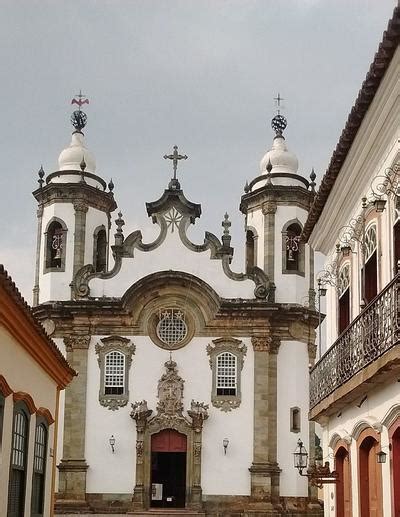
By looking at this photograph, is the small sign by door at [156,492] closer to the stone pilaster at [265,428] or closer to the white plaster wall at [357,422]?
the stone pilaster at [265,428]

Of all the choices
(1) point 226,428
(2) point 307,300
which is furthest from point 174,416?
(2) point 307,300

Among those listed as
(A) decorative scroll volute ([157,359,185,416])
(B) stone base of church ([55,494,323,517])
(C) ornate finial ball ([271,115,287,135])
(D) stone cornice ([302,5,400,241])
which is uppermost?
(C) ornate finial ball ([271,115,287,135])

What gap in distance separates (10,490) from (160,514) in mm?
17379

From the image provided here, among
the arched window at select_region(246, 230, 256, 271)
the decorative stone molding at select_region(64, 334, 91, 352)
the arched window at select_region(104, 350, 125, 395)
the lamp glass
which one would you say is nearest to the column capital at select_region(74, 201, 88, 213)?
the decorative stone molding at select_region(64, 334, 91, 352)

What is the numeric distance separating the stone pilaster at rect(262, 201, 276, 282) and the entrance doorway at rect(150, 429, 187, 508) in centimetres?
653

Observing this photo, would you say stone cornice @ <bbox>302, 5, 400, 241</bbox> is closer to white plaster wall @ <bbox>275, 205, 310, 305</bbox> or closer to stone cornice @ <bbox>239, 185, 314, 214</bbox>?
white plaster wall @ <bbox>275, 205, 310, 305</bbox>

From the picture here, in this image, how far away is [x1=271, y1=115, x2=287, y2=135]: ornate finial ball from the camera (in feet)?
117

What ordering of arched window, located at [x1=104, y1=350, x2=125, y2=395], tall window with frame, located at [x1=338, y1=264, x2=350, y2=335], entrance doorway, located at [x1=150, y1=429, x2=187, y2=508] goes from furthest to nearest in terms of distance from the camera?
arched window, located at [x1=104, y1=350, x2=125, y2=395], entrance doorway, located at [x1=150, y1=429, x2=187, y2=508], tall window with frame, located at [x1=338, y1=264, x2=350, y2=335]

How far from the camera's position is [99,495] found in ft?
98.3

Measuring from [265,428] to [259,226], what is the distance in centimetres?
743

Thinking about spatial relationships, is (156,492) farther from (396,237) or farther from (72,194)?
(396,237)

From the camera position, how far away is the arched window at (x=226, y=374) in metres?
30.7

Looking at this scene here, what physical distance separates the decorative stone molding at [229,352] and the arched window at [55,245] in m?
6.41

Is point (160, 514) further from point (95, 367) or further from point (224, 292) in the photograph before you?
point (224, 292)
